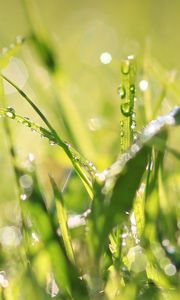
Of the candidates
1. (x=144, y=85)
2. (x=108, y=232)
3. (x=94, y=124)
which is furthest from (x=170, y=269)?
(x=94, y=124)

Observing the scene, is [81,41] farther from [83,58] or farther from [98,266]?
[98,266]

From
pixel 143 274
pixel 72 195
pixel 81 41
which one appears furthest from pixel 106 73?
pixel 143 274

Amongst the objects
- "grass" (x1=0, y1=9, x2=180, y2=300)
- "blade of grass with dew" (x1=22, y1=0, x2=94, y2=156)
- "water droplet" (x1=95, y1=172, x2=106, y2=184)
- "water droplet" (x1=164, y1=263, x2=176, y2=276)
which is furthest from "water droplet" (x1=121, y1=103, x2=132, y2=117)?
"blade of grass with dew" (x1=22, y1=0, x2=94, y2=156)

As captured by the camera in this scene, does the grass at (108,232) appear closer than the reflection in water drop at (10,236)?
Yes

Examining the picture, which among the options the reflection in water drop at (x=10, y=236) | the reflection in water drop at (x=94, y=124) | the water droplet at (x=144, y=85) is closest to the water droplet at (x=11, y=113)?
the reflection in water drop at (x=10, y=236)

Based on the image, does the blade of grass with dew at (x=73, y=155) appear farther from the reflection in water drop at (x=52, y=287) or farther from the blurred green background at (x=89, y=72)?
the blurred green background at (x=89, y=72)

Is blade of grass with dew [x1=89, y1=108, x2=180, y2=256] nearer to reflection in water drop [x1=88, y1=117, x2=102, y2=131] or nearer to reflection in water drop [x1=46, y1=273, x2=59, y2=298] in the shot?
reflection in water drop [x1=46, y1=273, x2=59, y2=298]

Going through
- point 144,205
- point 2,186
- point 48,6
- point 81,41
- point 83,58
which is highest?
point 48,6

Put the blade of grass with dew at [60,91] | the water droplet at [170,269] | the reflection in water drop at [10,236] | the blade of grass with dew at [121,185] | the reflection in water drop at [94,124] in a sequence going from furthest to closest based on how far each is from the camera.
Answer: the reflection in water drop at [94,124], the blade of grass with dew at [60,91], the reflection in water drop at [10,236], the water droplet at [170,269], the blade of grass with dew at [121,185]
